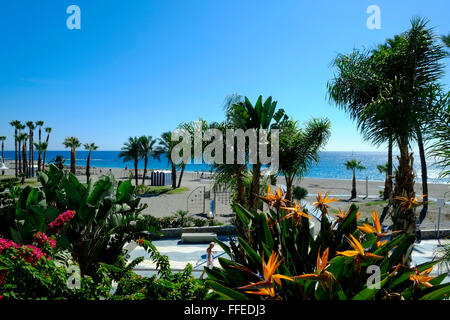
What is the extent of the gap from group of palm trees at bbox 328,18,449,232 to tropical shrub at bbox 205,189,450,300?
2.44 metres

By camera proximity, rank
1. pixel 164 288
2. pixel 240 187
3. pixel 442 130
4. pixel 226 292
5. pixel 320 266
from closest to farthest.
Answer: pixel 320 266, pixel 226 292, pixel 164 288, pixel 442 130, pixel 240 187

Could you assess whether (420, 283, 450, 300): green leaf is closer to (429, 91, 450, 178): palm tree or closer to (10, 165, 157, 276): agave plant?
(429, 91, 450, 178): palm tree

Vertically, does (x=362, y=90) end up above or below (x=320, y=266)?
above

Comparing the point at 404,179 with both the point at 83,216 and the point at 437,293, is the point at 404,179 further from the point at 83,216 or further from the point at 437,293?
the point at 83,216

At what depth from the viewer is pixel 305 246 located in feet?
11.6

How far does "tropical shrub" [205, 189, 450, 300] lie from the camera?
6.86 feet

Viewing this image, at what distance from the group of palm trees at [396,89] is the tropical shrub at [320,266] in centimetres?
244

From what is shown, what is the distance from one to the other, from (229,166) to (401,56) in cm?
643

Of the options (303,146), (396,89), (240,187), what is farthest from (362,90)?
(303,146)

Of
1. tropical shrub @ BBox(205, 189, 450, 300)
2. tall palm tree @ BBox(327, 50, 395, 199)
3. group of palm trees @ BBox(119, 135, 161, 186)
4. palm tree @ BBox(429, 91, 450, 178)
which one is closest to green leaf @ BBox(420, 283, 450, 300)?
tropical shrub @ BBox(205, 189, 450, 300)

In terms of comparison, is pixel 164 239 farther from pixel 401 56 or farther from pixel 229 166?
pixel 401 56

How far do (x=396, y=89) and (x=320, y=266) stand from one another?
5.29 m

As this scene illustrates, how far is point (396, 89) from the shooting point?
5672 mm
